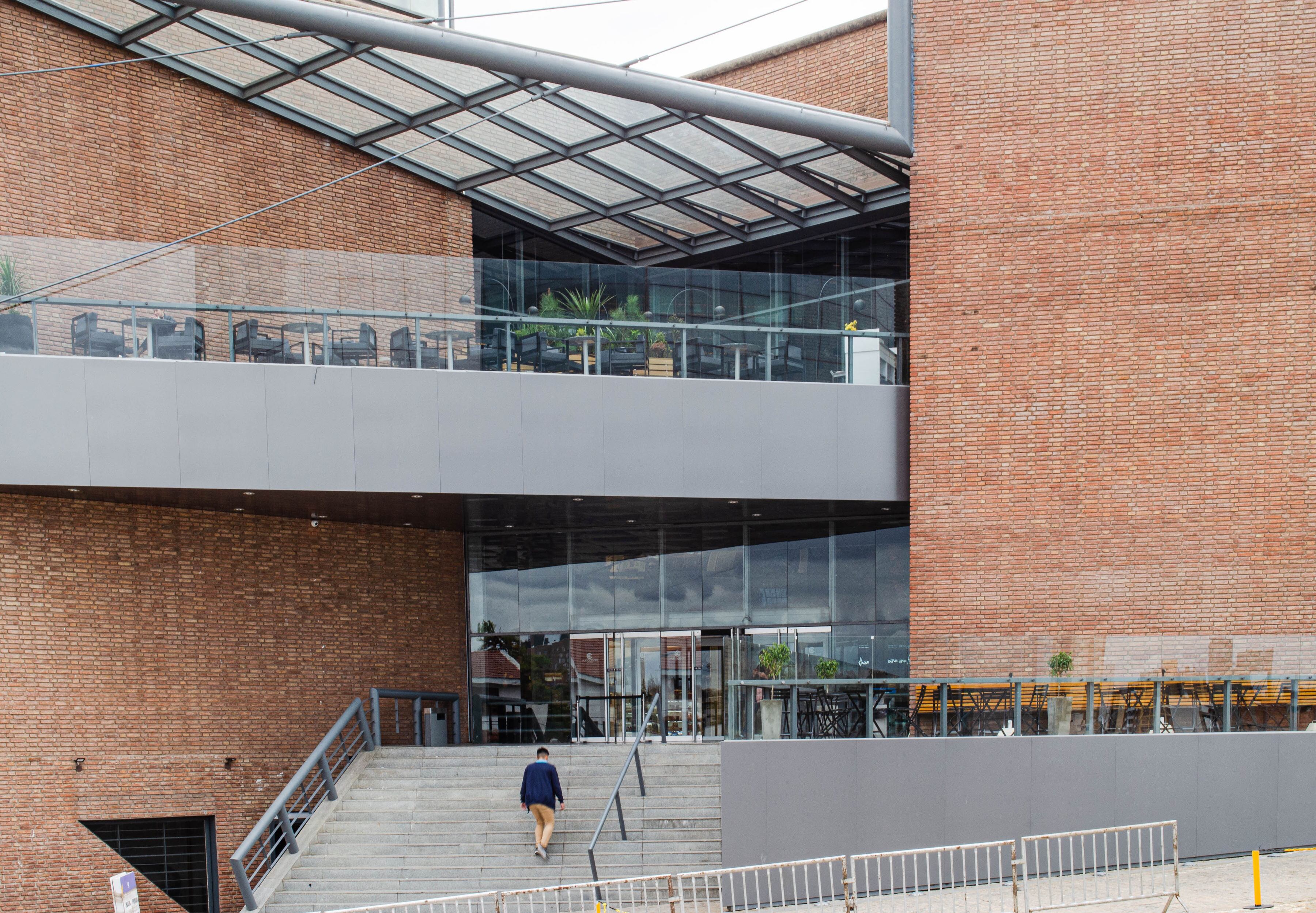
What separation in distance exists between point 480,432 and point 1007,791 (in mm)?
7804

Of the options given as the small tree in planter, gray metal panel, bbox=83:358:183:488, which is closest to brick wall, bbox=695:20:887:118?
the small tree in planter

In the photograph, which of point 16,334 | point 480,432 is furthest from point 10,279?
point 480,432

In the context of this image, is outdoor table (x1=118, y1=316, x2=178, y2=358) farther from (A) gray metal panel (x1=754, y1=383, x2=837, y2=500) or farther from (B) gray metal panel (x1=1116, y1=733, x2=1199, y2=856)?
(B) gray metal panel (x1=1116, y1=733, x2=1199, y2=856)

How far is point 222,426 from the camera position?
1486cm

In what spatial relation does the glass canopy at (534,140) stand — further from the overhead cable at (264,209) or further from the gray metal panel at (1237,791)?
the gray metal panel at (1237,791)

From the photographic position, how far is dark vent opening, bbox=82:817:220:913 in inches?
619

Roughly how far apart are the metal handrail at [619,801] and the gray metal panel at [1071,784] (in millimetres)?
4554

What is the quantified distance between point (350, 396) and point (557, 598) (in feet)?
20.7

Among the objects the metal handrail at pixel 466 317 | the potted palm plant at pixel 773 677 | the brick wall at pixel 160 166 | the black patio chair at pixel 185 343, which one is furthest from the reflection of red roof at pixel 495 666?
the black patio chair at pixel 185 343

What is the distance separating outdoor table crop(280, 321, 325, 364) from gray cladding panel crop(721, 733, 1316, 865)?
7410 millimetres

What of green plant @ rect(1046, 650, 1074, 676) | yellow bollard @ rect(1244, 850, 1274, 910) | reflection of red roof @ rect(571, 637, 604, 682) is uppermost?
green plant @ rect(1046, 650, 1074, 676)

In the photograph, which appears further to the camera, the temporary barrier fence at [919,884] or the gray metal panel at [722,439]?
the gray metal panel at [722,439]

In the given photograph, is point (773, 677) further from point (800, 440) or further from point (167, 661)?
point (167, 661)

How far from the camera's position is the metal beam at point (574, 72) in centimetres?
1480
